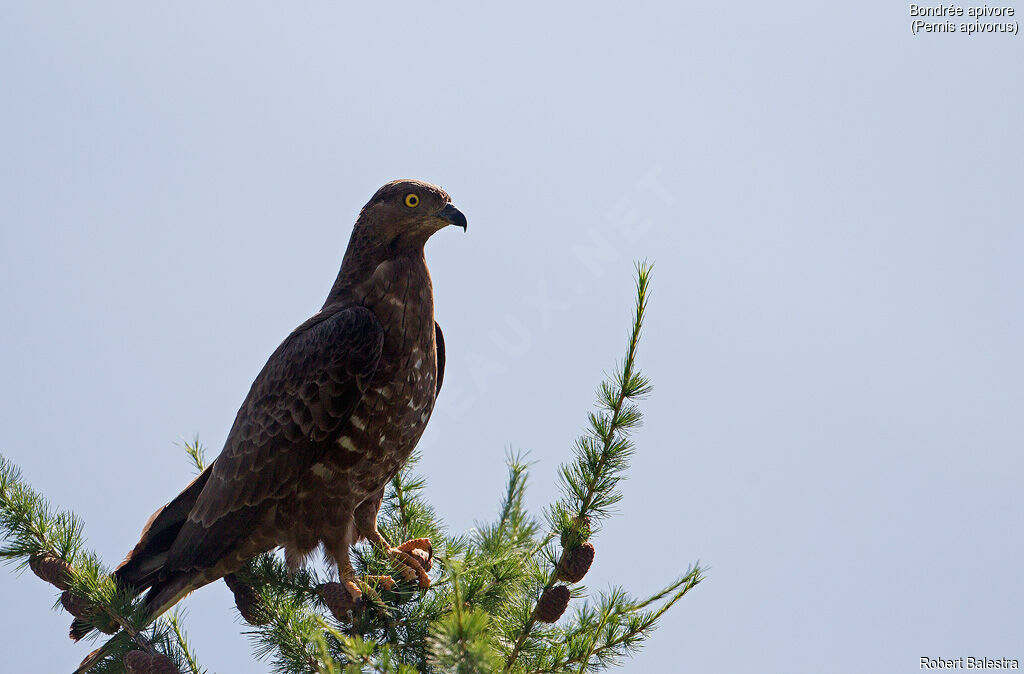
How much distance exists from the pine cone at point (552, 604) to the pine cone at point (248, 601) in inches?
53.1

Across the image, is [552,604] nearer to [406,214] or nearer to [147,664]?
[147,664]

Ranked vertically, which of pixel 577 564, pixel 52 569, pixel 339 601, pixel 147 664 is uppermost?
pixel 577 564

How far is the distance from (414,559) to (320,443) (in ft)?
2.53

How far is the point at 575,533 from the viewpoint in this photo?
3.29 meters

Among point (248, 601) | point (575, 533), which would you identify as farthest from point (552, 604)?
point (248, 601)

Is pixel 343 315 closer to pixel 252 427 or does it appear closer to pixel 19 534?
pixel 252 427

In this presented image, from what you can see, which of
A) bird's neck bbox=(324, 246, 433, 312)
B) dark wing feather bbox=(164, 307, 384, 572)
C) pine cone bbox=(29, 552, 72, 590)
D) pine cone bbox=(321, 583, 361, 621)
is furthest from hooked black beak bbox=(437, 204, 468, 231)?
pine cone bbox=(29, 552, 72, 590)

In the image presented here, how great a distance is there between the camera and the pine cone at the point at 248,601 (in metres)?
4.02

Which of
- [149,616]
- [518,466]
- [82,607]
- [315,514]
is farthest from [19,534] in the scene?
[518,466]

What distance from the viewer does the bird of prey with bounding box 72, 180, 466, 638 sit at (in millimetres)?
4418

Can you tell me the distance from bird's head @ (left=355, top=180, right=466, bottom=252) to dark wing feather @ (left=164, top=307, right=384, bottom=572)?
0.49 m

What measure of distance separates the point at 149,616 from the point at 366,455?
1.25m

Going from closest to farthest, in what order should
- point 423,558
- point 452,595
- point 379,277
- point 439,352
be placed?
point 452,595 < point 423,558 < point 379,277 < point 439,352

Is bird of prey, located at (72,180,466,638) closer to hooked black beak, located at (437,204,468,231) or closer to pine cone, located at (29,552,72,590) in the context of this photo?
hooked black beak, located at (437,204,468,231)
